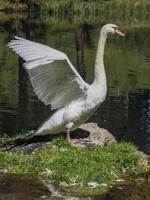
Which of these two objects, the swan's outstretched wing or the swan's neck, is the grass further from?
the swan's neck

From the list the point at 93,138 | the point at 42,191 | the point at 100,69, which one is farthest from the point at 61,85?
the point at 42,191

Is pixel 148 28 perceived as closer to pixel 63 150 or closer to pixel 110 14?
pixel 110 14

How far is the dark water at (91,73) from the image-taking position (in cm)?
1819

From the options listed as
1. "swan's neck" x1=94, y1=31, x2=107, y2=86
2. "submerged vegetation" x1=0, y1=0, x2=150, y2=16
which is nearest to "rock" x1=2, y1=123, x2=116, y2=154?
"swan's neck" x1=94, y1=31, x2=107, y2=86

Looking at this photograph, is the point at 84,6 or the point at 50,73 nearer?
the point at 50,73

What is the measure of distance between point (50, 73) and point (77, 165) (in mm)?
1824

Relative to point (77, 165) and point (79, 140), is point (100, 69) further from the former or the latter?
point (77, 165)

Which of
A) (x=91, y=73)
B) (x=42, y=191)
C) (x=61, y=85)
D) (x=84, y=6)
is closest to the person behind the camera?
(x=42, y=191)

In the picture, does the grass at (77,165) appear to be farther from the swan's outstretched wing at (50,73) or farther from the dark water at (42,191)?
the swan's outstretched wing at (50,73)

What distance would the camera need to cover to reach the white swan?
1084 cm

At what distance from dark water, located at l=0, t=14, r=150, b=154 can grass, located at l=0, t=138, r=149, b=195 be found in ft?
13.6

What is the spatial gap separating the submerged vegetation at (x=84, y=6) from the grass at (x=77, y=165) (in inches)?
2139

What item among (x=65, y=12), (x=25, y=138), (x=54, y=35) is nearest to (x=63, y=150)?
(x=25, y=138)

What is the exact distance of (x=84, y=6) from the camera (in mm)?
65938
